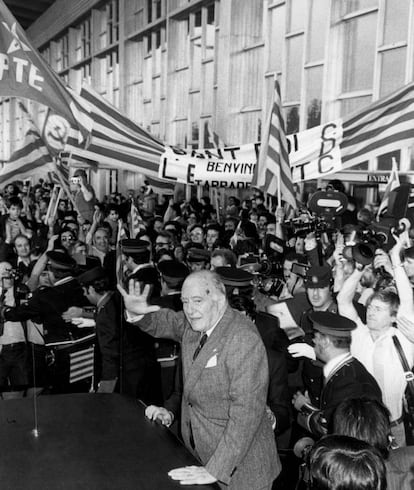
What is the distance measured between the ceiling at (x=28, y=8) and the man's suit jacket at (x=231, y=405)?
29602 mm

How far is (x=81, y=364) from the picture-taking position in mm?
4758

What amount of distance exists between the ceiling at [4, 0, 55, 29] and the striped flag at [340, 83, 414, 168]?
26.1 m

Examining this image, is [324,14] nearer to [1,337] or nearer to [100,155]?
[100,155]

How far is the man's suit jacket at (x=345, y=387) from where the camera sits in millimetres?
2977

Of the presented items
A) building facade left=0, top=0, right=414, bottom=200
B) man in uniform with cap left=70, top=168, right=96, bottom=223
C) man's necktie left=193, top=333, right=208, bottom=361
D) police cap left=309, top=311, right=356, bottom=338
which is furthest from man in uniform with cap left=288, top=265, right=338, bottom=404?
building facade left=0, top=0, right=414, bottom=200

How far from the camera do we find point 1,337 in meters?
4.78

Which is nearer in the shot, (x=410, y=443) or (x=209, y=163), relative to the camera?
(x=410, y=443)

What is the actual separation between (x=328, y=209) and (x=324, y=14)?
654 centimetres

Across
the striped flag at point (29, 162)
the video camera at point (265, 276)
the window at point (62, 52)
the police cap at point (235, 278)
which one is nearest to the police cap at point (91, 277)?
the police cap at point (235, 278)

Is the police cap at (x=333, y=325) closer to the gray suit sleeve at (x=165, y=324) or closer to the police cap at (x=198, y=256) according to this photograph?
the gray suit sleeve at (x=165, y=324)

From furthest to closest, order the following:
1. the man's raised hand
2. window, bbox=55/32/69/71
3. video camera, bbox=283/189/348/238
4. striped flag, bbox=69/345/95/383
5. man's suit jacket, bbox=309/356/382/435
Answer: window, bbox=55/32/69/71
video camera, bbox=283/189/348/238
striped flag, bbox=69/345/95/383
the man's raised hand
man's suit jacket, bbox=309/356/382/435

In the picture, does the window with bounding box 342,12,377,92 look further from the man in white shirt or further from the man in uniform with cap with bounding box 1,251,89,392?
the man in white shirt

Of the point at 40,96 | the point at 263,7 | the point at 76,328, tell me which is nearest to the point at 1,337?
the point at 76,328

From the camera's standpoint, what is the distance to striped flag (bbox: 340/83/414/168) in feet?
19.2
